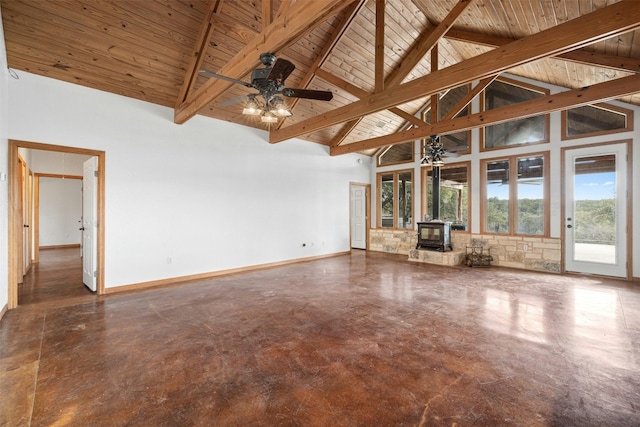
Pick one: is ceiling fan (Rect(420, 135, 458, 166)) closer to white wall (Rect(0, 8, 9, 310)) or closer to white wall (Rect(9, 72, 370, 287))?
white wall (Rect(9, 72, 370, 287))

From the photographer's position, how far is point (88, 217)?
466 cm

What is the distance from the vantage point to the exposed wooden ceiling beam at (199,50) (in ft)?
12.5

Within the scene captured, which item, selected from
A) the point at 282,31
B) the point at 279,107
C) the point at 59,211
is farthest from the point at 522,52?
the point at 59,211

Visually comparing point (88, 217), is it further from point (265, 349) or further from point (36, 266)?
point (265, 349)

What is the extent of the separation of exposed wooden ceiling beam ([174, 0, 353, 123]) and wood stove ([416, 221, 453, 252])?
566cm

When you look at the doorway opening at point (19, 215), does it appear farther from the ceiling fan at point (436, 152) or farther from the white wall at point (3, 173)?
the ceiling fan at point (436, 152)

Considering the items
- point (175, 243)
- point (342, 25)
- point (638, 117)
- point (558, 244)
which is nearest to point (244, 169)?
point (175, 243)

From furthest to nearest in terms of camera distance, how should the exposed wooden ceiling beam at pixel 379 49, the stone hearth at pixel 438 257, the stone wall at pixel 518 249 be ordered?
the stone hearth at pixel 438 257, the stone wall at pixel 518 249, the exposed wooden ceiling beam at pixel 379 49

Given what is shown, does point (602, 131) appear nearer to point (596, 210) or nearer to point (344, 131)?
point (596, 210)

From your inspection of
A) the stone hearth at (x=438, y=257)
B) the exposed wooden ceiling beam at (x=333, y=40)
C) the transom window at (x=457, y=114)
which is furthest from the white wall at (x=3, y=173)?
the transom window at (x=457, y=114)

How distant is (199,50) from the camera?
13.5ft

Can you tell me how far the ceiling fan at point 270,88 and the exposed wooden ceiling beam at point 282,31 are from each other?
137 mm

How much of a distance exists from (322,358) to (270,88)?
2.88 metres

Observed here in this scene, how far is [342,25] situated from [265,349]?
17.0 ft
